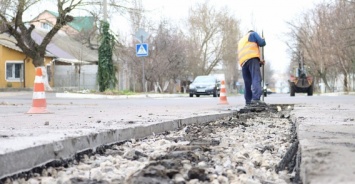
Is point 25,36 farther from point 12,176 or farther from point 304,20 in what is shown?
point 304,20

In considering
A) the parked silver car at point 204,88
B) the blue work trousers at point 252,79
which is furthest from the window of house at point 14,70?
the blue work trousers at point 252,79

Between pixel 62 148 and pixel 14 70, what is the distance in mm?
40095

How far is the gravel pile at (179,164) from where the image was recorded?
2.78m

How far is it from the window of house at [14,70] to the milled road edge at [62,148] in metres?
37.8

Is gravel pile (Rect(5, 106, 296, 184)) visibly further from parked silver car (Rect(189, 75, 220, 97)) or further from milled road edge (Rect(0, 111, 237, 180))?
parked silver car (Rect(189, 75, 220, 97))

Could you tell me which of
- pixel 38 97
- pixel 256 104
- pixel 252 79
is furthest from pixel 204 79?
pixel 38 97

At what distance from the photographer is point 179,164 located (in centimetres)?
307

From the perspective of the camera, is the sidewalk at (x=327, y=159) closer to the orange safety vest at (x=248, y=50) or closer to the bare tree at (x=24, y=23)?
the orange safety vest at (x=248, y=50)

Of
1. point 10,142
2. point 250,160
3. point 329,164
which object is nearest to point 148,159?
point 250,160

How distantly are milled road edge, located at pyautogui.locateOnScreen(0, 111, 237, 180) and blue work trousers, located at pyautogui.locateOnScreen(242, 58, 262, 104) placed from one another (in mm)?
4785

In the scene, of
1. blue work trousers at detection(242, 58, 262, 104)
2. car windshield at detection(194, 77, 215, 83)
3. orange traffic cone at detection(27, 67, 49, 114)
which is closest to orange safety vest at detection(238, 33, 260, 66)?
blue work trousers at detection(242, 58, 262, 104)

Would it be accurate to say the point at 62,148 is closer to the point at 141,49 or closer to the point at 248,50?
the point at 248,50

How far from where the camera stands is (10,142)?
3.53 meters

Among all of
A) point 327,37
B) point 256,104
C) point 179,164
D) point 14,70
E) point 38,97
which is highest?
point 327,37
